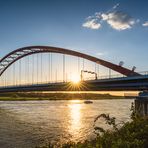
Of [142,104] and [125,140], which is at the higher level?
[142,104]

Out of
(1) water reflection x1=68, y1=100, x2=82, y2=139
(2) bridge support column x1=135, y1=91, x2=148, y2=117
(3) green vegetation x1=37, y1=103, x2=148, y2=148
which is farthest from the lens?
(2) bridge support column x1=135, y1=91, x2=148, y2=117

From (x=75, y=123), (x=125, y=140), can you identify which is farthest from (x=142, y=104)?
(x=125, y=140)

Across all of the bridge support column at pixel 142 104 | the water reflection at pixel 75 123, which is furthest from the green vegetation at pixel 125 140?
the bridge support column at pixel 142 104

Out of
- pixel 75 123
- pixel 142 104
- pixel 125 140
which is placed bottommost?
pixel 75 123

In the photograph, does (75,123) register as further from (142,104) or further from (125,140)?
(125,140)

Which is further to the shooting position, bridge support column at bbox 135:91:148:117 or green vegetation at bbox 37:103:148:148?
bridge support column at bbox 135:91:148:117

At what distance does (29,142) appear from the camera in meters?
25.4

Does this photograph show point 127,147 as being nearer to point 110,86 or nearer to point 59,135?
point 59,135

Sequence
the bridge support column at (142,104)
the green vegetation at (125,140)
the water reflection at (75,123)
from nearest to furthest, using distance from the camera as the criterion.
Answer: the green vegetation at (125,140), the water reflection at (75,123), the bridge support column at (142,104)

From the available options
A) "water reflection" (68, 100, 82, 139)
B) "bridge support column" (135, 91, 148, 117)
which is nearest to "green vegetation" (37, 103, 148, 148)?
"water reflection" (68, 100, 82, 139)

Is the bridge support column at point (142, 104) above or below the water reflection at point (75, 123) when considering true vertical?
above

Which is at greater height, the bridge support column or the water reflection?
the bridge support column

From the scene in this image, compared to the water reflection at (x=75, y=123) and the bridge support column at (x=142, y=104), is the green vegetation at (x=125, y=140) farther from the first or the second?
the bridge support column at (x=142, y=104)

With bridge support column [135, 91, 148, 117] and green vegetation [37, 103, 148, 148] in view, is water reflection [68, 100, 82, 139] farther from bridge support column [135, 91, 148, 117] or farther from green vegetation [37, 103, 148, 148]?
green vegetation [37, 103, 148, 148]
